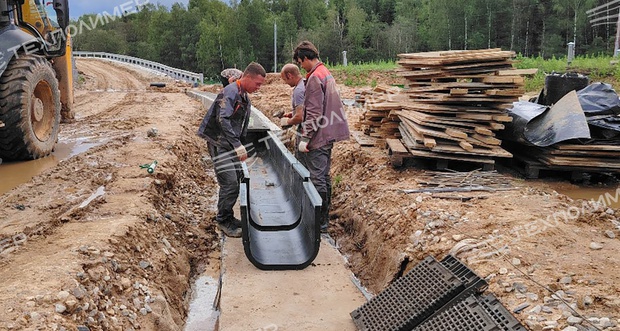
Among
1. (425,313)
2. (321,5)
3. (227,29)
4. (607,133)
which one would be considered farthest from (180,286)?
(321,5)

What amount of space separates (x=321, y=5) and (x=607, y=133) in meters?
73.5

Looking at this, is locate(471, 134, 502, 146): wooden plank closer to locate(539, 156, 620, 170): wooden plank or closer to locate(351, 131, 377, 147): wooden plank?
locate(539, 156, 620, 170): wooden plank

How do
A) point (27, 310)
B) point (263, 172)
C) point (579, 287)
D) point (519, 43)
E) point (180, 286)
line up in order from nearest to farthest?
point (27, 310) < point (579, 287) < point (180, 286) < point (263, 172) < point (519, 43)

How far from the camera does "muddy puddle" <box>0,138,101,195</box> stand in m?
6.71

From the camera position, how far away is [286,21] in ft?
230

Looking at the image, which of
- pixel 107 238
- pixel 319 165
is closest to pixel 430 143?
pixel 319 165

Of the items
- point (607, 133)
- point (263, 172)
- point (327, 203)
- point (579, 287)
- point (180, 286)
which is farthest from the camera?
point (263, 172)

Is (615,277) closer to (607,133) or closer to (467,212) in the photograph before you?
(467,212)

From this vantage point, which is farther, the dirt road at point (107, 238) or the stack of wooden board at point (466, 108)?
the stack of wooden board at point (466, 108)

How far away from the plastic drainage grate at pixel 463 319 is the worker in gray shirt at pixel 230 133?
2765 mm

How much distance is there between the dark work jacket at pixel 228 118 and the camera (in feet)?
18.6

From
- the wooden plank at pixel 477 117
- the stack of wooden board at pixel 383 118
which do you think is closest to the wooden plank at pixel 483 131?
the wooden plank at pixel 477 117

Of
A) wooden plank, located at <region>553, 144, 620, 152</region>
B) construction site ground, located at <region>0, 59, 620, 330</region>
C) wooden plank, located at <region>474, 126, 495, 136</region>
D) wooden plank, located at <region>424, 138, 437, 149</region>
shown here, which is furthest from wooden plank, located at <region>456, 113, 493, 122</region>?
wooden plank, located at <region>553, 144, 620, 152</region>

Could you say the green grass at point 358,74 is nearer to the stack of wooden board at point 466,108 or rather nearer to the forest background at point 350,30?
the forest background at point 350,30
